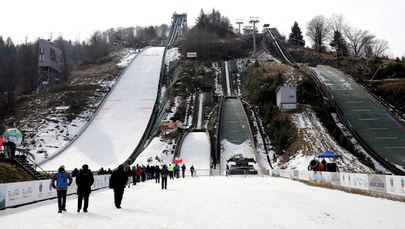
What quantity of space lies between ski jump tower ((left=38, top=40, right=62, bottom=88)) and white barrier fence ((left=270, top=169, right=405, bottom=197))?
55342 mm

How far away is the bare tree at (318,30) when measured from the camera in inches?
4085

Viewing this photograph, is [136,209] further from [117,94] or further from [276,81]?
[117,94]

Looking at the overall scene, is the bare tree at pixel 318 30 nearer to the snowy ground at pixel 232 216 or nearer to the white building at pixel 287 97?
the white building at pixel 287 97

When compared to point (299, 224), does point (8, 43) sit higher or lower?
higher

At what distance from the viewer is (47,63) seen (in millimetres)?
67250

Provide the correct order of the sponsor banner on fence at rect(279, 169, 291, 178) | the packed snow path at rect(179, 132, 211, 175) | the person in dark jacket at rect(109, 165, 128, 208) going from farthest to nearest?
the packed snow path at rect(179, 132, 211, 175)
the sponsor banner on fence at rect(279, 169, 291, 178)
the person in dark jacket at rect(109, 165, 128, 208)

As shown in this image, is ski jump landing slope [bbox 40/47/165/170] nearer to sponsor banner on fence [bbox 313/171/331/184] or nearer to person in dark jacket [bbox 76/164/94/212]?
sponsor banner on fence [bbox 313/171/331/184]

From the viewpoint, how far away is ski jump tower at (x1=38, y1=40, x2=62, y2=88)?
218 ft

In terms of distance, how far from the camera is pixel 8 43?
426 feet

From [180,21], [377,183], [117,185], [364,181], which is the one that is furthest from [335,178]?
[180,21]

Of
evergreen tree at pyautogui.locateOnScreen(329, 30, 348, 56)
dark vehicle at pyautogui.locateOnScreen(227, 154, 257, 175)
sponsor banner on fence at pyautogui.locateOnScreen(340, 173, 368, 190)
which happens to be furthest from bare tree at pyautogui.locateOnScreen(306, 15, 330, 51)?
sponsor banner on fence at pyautogui.locateOnScreen(340, 173, 368, 190)

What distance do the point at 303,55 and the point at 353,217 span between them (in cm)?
7945

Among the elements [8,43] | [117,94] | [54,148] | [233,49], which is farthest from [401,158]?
[8,43]

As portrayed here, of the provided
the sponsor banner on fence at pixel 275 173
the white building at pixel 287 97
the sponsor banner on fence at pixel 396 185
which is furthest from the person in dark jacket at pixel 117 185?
the white building at pixel 287 97
